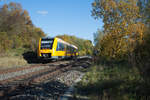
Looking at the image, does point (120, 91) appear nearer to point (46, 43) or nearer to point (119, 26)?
point (119, 26)

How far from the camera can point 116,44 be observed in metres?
16.5

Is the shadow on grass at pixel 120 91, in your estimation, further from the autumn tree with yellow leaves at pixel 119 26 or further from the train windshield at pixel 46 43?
the train windshield at pixel 46 43

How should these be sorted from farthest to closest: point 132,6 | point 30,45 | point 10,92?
point 30,45 < point 132,6 < point 10,92

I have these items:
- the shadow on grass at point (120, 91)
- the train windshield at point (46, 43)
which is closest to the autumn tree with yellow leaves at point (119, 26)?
the train windshield at point (46, 43)

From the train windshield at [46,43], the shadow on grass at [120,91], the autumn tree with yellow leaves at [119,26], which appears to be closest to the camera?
the shadow on grass at [120,91]

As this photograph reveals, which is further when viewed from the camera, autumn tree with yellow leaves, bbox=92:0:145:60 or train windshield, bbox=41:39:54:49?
train windshield, bbox=41:39:54:49

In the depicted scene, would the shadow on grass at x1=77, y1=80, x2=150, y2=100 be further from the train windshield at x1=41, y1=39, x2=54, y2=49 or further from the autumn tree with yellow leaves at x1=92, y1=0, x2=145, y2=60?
the train windshield at x1=41, y1=39, x2=54, y2=49

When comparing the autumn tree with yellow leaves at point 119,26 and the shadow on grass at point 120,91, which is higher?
the autumn tree with yellow leaves at point 119,26

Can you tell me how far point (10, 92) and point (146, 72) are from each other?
541cm

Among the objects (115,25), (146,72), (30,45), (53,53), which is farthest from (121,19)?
(30,45)

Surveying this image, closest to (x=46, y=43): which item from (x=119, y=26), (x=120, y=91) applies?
(x=119, y=26)

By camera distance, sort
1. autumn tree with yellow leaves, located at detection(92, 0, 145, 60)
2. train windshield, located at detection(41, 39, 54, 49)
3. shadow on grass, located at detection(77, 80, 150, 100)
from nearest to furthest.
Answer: shadow on grass, located at detection(77, 80, 150, 100)
autumn tree with yellow leaves, located at detection(92, 0, 145, 60)
train windshield, located at detection(41, 39, 54, 49)

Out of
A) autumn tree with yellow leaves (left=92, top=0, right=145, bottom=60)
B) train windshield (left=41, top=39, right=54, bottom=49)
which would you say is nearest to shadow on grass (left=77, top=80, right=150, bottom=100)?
autumn tree with yellow leaves (left=92, top=0, right=145, bottom=60)

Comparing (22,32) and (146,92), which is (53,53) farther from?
(22,32)
